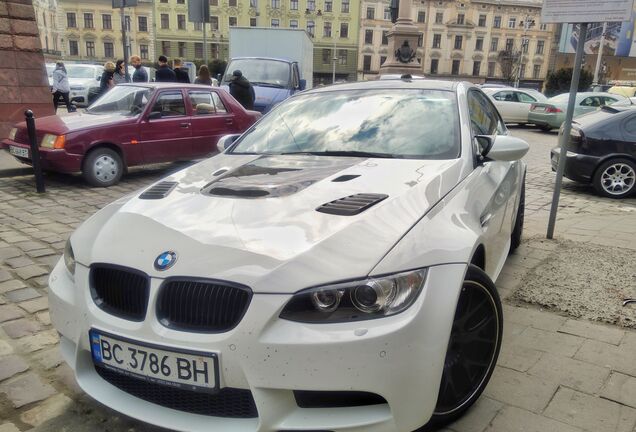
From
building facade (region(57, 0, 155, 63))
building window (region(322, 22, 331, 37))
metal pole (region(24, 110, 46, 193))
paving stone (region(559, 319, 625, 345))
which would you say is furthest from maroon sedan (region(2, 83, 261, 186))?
building window (region(322, 22, 331, 37))

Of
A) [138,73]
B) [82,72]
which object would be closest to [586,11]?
[138,73]

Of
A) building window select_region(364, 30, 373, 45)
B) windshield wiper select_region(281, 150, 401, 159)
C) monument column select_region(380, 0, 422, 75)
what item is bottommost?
windshield wiper select_region(281, 150, 401, 159)

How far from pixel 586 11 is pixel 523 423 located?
13.5ft

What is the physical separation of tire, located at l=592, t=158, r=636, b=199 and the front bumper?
708 cm

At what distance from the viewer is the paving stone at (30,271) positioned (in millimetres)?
4199

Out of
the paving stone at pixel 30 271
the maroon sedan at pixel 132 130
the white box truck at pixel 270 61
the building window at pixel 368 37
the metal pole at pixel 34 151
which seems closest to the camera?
the paving stone at pixel 30 271

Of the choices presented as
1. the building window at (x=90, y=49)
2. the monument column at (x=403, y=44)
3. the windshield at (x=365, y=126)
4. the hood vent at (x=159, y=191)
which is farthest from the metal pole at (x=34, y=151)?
the building window at (x=90, y=49)

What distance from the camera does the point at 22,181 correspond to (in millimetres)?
7855

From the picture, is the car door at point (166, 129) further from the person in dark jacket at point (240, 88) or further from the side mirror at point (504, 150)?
the side mirror at point (504, 150)

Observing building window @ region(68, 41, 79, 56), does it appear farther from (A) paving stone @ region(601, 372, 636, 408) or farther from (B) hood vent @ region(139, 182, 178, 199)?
(A) paving stone @ region(601, 372, 636, 408)

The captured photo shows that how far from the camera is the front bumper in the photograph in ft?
6.01

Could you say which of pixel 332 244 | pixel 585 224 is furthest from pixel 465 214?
pixel 585 224

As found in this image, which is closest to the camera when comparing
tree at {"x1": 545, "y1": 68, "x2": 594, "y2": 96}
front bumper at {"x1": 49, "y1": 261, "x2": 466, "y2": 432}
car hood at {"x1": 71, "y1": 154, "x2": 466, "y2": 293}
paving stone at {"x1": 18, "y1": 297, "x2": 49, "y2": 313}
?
front bumper at {"x1": 49, "y1": 261, "x2": 466, "y2": 432}

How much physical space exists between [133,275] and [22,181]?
6.88 meters
